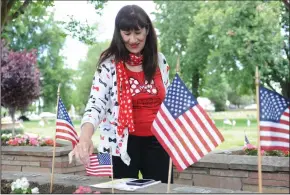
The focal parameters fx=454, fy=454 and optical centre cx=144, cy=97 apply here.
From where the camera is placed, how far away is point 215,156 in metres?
5.57

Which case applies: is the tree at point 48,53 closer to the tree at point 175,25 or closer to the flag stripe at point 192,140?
the tree at point 175,25

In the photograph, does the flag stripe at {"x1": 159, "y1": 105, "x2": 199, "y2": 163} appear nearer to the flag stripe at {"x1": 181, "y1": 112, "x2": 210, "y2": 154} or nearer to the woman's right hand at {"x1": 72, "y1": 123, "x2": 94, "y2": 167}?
the flag stripe at {"x1": 181, "y1": 112, "x2": 210, "y2": 154}

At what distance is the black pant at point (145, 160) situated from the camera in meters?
3.05

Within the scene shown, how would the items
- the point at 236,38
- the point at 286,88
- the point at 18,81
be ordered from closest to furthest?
the point at 18,81 → the point at 236,38 → the point at 286,88

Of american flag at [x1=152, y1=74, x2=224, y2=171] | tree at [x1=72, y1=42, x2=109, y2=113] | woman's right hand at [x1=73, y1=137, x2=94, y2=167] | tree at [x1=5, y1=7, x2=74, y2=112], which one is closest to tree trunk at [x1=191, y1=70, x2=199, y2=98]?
tree at [x1=5, y1=7, x2=74, y2=112]

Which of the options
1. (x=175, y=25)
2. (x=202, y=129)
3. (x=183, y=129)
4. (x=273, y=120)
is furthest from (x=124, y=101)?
(x=175, y=25)

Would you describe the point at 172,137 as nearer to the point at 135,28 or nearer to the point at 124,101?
the point at 124,101

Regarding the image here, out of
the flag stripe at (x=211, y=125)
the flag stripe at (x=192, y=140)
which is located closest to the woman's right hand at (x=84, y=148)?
the flag stripe at (x=192, y=140)

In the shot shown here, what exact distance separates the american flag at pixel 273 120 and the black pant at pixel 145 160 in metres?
0.80

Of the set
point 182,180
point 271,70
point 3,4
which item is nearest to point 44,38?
point 271,70

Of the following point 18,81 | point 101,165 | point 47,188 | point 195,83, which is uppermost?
point 195,83

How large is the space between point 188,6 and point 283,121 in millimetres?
30741

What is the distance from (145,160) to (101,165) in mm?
415

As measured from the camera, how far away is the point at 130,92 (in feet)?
9.68
